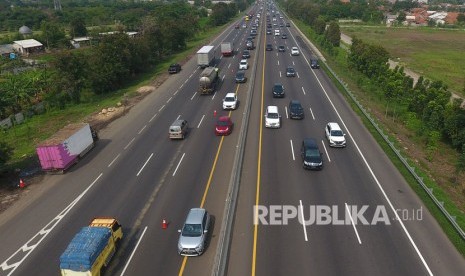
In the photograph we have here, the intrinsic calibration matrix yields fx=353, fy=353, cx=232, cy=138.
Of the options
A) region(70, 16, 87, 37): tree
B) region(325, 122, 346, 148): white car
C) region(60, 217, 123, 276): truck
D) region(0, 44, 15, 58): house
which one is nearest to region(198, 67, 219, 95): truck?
region(325, 122, 346, 148): white car

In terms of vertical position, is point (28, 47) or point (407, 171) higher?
point (28, 47)

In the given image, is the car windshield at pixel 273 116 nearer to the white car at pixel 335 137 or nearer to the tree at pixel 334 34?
the white car at pixel 335 137

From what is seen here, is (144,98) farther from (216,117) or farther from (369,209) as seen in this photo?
(369,209)

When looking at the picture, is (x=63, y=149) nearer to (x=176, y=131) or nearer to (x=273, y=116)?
(x=176, y=131)

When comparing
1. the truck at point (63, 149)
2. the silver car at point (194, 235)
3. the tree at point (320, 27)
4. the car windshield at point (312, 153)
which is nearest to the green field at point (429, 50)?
the tree at point (320, 27)

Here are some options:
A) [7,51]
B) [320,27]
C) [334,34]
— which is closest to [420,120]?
[334,34]
